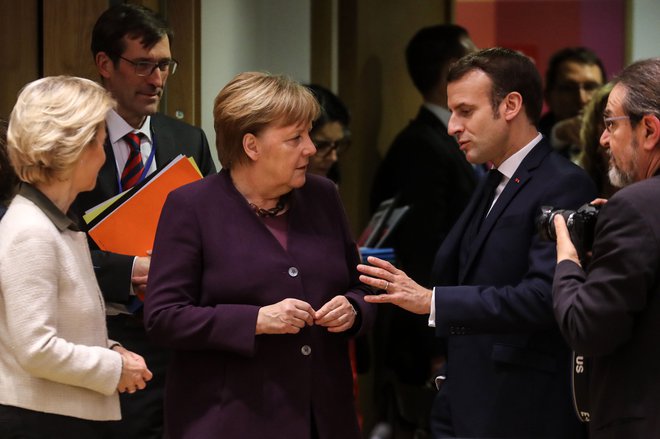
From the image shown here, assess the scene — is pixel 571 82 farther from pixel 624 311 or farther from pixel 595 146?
pixel 624 311

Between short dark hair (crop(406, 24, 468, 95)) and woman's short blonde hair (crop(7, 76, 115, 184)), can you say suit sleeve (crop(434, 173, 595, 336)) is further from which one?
short dark hair (crop(406, 24, 468, 95))

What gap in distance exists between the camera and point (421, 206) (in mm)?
5578

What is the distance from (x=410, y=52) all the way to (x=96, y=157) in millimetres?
3535

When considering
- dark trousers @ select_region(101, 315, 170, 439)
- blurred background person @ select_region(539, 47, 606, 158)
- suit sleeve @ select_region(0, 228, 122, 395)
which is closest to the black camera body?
suit sleeve @ select_region(0, 228, 122, 395)

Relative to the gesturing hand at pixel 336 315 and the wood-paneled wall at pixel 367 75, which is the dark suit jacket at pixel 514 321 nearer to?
the gesturing hand at pixel 336 315

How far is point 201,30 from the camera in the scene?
4691mm

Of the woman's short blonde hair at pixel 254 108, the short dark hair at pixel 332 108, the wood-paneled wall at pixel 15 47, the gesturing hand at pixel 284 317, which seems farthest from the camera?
the short dark hair at pixel 332 108

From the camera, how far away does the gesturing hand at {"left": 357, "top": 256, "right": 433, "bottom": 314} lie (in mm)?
3211

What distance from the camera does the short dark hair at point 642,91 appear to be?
113 inches

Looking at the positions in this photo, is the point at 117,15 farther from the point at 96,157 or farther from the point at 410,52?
the point at 410,52

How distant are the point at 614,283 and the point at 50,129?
1.38m

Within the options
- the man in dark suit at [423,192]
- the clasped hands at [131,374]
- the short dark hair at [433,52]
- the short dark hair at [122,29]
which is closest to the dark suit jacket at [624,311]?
the clasped hands at [131,374]

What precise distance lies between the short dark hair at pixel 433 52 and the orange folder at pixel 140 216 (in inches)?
107

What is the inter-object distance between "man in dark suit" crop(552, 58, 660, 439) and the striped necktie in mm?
1532
